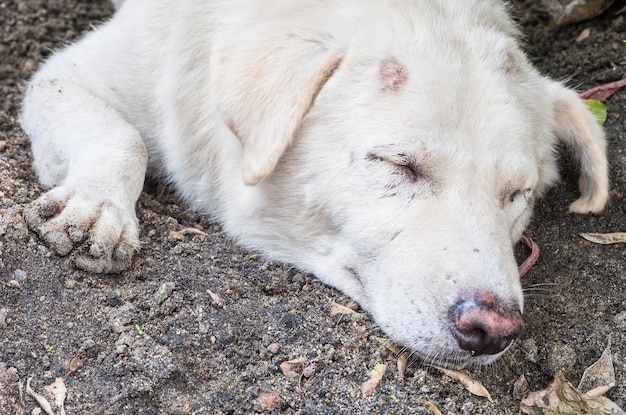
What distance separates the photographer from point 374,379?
2.70 m

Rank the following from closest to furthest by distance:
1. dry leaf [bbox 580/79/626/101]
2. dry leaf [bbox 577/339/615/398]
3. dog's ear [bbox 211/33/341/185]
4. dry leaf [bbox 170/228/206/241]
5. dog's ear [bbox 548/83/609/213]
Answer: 1. dry leaf [bbox 577/339/615/398]
2. dog's ear [bbox 211/33/341/185]
3. dry leaf [bbox 170/228/206/241]
4. dog's ear [bbox 548/83/609/213]
5. dry leaf [bbox 580/79/626/101]

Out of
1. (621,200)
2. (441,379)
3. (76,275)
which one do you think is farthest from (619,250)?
(76,275)

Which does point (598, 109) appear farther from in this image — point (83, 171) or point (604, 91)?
point (83, 171)

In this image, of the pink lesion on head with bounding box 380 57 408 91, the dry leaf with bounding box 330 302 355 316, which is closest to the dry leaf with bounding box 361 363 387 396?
the dry leaf with bounding box 330 302 355 316

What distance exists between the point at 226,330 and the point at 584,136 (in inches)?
72.0

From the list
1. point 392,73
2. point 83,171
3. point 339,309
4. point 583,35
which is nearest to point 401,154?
point 392,73

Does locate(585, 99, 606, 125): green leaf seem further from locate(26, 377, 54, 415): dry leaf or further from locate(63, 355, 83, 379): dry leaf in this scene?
locate(26, 377, 54, 415): dry leaf

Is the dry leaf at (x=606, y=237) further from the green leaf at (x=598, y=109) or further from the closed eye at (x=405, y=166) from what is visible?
the closed eye at (x=405, y=166)

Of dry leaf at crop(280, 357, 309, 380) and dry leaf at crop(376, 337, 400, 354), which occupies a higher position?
dry leaf at crop(376, 337, 400, 354)

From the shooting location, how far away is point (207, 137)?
352 cm

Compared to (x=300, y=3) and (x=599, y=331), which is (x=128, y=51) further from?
(x=599, y=331)

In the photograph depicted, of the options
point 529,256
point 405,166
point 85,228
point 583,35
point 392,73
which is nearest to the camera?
point 405,166

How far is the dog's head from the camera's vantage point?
8.78 ft

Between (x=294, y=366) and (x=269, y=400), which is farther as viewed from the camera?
(x=294, y=366)
